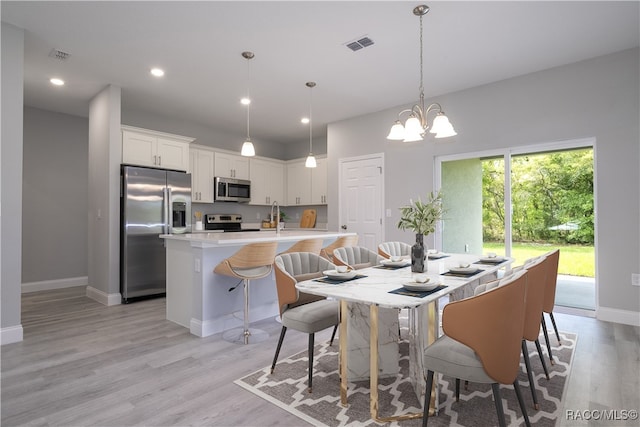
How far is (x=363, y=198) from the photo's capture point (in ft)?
19.0

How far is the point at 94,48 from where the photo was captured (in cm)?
352

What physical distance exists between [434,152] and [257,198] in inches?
143

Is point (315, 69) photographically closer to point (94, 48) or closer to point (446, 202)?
point (94, 48)

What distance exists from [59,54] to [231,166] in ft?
10.5

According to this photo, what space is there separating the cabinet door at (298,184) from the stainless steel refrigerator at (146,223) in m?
2.62

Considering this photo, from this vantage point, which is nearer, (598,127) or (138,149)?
(598,127)

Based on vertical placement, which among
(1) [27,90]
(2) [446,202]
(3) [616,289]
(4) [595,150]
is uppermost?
(1) [27,90]

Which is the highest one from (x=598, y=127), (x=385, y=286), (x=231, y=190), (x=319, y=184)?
(x=598, y=127)

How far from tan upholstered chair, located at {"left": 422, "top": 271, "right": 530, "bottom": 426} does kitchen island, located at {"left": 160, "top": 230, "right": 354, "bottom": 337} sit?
2036 millimetres

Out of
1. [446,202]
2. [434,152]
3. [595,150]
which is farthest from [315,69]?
[595,150]

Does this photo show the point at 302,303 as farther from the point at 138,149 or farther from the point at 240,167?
the point at 240,167

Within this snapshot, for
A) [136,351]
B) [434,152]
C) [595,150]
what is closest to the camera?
[136,351]

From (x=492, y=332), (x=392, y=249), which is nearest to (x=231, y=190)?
(x=392, y=249)

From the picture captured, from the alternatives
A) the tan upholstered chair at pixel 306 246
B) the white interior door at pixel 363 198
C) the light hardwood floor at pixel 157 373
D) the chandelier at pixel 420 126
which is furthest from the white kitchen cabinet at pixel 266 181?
the chandelier at pixel 420 126
